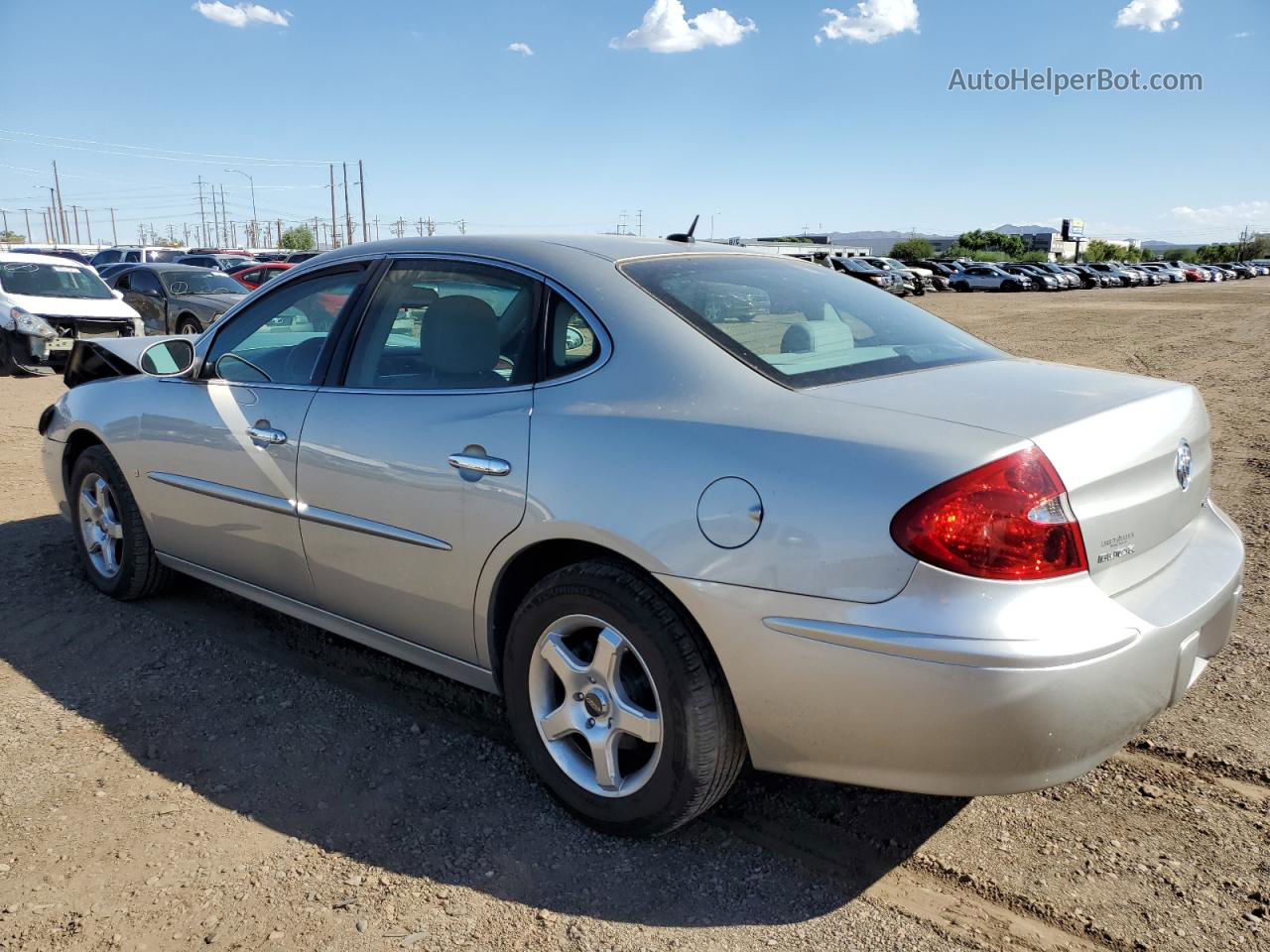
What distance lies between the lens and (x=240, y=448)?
11.9ft

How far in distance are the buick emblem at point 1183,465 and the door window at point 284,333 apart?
104 inches

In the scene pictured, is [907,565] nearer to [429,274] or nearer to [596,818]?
[596,818]

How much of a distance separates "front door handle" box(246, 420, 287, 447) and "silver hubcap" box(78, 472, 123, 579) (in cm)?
129

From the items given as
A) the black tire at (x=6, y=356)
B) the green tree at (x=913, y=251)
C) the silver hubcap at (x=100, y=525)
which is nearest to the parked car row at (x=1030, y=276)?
the green tree at (x=913, y=251)

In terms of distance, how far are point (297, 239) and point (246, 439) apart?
414 feet

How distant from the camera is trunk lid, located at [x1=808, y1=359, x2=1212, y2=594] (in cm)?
224

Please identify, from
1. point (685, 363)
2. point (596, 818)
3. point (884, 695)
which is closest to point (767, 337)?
point (685, 363)

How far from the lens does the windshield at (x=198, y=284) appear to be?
16500mm

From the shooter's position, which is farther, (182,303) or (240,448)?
(182,303)

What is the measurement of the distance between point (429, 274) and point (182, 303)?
14.5 m

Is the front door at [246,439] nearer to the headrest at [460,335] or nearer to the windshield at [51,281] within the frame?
the headrest at [460,335]

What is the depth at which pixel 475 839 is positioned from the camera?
2.75 meters

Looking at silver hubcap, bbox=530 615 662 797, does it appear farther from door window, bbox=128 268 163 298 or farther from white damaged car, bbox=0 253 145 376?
door window, bbox=128 268 163 298

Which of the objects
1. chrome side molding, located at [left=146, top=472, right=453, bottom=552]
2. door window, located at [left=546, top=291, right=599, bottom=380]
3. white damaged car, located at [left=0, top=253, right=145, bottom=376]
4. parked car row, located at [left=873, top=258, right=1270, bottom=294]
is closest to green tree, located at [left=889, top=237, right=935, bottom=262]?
parked car row, located at [left=873, top=258, right=1270, bottom=294]
